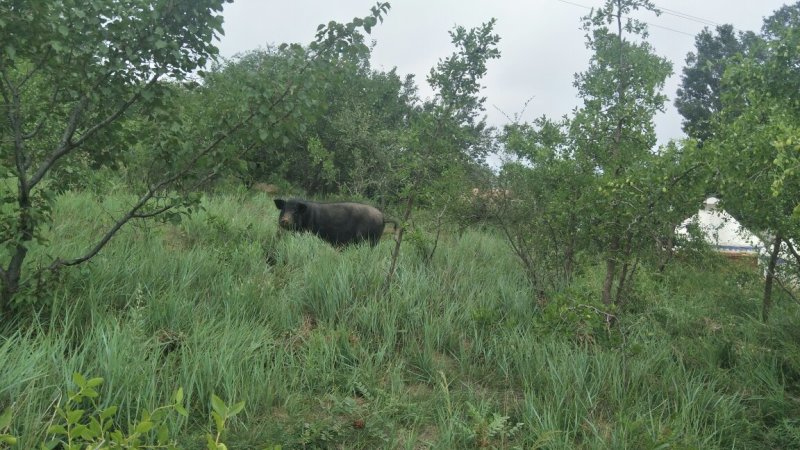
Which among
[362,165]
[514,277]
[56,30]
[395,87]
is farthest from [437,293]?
[395,87]

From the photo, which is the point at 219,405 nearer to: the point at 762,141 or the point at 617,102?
the point at 762,141

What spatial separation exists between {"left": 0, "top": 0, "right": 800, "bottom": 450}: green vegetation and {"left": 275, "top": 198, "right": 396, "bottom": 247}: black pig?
1538 mm

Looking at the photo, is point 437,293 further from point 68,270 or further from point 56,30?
Result: point 56,30

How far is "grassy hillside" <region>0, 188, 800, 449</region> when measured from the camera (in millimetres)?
3648

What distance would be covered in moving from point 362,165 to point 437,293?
789cm

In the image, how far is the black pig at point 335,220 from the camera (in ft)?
28.5

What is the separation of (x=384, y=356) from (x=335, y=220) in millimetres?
4490

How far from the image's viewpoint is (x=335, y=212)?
30.0ft

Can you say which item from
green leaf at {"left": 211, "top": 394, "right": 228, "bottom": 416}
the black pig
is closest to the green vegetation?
green leaf at {"left": 211, "top": 394, "right": 228, "bottom": 416}

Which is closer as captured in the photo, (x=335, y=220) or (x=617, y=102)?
(x=617, y=102)

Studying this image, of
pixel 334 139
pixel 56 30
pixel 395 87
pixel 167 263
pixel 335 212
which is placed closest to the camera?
pixel 56 30

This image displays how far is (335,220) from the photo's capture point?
9.07 m

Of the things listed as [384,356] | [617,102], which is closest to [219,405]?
[384,356]

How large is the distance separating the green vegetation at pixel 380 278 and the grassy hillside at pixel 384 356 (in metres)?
0.02
